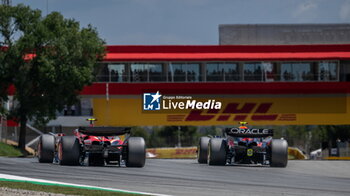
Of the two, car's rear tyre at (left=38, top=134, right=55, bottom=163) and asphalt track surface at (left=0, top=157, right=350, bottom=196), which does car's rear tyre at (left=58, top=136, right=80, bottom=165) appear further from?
car's rear tyre at (left=38, top=134, right=55, bottom=163)

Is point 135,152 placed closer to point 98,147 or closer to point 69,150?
point 98,147

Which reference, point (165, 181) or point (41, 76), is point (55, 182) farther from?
point (41, 76)

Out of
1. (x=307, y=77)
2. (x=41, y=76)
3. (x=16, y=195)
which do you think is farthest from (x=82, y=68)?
(x=16, y=195)

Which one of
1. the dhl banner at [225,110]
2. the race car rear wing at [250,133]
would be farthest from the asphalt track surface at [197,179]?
the dhl banner at [225,110]

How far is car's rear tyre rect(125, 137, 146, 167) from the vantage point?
2430cm

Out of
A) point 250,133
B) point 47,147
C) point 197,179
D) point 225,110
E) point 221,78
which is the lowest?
point 197,179

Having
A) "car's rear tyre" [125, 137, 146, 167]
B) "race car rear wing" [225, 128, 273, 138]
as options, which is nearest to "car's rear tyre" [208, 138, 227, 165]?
"race car rear wing" [225, 128, 273, 138]

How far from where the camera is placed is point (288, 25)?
7162cm

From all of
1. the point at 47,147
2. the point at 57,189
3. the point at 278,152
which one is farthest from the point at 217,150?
the point at 57,189

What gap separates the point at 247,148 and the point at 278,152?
1200 mm

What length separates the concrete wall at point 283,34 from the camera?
233ft

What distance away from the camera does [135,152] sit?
24688mm

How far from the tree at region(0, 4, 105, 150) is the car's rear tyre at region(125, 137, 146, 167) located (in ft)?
78.1

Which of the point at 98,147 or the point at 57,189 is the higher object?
the point at 98,147
